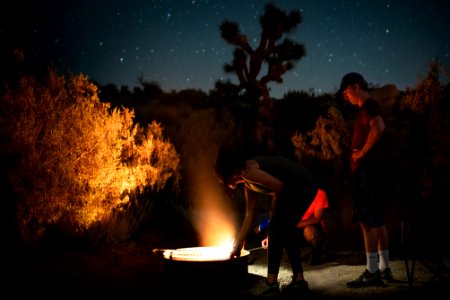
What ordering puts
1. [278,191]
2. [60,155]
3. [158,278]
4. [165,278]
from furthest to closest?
→ [60,155], [158,278], [165,278], [278,191]

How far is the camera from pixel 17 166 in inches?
234

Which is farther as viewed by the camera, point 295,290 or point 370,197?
point 370,197

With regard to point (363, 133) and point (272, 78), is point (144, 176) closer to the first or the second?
point (363, 133)

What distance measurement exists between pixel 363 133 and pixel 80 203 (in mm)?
4134

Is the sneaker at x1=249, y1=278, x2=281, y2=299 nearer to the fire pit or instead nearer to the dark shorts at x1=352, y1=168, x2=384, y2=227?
the fire pit

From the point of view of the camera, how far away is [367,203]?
4.35 metres

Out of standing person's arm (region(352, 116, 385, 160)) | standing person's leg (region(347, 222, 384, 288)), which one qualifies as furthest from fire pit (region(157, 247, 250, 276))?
standing person's arm (region(352, 116, 385, 160))

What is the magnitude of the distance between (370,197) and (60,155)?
161 inches

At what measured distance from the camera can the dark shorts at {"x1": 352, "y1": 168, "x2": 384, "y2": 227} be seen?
4348mm

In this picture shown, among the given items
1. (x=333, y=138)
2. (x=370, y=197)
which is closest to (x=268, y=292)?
(x=370, y=197)

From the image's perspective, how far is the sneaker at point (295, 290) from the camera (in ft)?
13.7

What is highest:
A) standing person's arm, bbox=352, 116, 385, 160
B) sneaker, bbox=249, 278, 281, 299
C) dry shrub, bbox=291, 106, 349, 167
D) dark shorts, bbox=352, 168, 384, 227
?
dry shrub, bbox=291, 106, 349, 167

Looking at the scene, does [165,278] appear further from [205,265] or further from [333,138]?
[333,138]

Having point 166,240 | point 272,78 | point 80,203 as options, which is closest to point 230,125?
point 272,78
